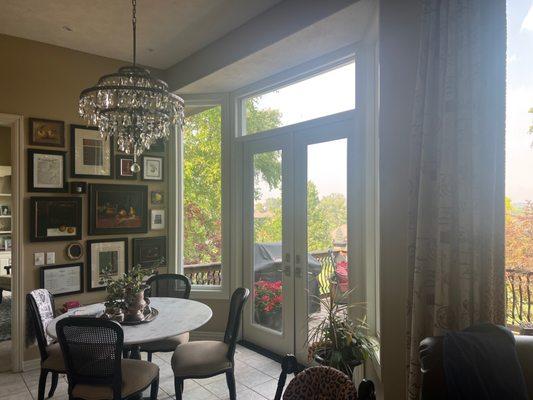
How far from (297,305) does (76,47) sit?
354cm

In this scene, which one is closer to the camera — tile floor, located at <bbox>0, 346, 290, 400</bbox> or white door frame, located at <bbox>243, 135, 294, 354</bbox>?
tile floor, located at <bbox>0, 346, 290, 400</bbox>

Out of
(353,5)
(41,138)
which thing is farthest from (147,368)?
(353,5)

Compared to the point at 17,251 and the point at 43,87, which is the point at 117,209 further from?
the point at 43,87

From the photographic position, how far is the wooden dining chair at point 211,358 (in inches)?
103

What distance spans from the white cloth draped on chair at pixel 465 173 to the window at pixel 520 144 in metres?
0.17

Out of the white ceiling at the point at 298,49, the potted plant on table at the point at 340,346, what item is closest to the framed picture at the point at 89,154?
the white ceiling at the point at 298,49

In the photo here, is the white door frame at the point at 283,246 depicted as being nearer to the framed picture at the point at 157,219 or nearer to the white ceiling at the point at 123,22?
the framed picture at the point at 157,219

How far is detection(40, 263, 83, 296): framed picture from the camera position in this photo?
3.75 m

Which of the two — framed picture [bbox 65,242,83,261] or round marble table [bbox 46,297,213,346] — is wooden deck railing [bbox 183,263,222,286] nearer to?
framed picture [bbox 65,242,83,261]

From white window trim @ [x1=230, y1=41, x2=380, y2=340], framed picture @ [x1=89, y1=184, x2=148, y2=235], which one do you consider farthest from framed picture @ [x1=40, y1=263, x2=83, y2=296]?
white window trim @ [x1=230, y1=41, x2=380, y2=340]

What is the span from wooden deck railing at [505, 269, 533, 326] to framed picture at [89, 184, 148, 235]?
3.66 meters

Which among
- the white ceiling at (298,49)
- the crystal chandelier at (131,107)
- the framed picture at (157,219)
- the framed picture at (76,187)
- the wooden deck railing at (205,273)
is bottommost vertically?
the wooden deck railing at (205,273)

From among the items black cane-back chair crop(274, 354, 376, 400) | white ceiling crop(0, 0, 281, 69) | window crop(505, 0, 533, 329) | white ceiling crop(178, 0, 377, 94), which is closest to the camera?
black cane-back chair crop(274, 354, 376, 400)

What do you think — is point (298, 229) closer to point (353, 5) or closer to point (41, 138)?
point (353, 5)
